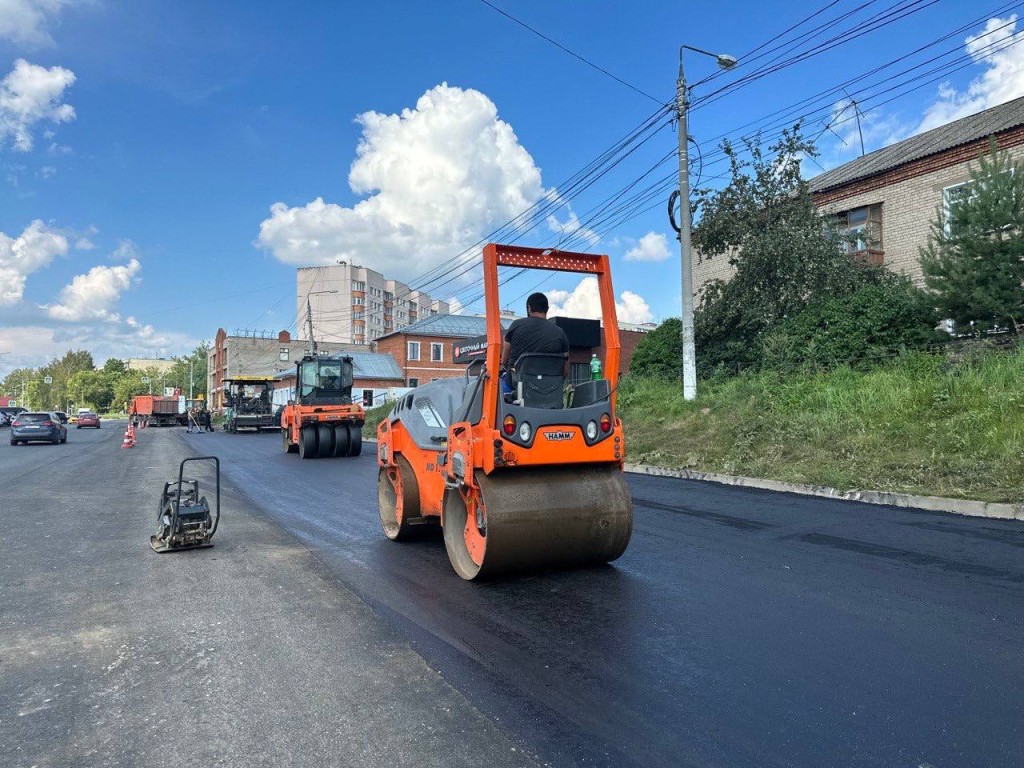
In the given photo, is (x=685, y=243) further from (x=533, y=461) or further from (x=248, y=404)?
(x=248, y=404)

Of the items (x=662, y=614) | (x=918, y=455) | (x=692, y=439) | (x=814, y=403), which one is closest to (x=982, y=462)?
(x=918, y=455)

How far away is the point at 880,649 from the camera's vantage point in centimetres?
401

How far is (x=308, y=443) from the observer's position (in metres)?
19.2

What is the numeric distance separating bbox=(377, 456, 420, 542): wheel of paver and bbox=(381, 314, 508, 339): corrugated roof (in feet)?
153

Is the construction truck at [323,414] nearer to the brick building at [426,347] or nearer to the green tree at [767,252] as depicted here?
the green tree at [767,252]

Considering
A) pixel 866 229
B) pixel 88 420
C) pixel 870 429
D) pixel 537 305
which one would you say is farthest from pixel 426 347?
pixel 537 305

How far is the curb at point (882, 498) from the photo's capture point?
800 centimetres

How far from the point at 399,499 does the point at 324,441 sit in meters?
13.0

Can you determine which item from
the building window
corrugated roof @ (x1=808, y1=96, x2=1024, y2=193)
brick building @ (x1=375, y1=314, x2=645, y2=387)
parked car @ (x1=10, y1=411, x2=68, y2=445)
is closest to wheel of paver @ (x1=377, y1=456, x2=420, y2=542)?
the building window

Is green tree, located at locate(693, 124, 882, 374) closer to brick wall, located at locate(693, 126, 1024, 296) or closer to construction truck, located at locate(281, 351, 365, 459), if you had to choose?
brick wall, located at locate(693, 126, 1024, 296)

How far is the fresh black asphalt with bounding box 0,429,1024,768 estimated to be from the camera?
9.84 feet

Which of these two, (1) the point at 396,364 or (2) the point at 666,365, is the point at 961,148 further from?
(1) the point at 396,364

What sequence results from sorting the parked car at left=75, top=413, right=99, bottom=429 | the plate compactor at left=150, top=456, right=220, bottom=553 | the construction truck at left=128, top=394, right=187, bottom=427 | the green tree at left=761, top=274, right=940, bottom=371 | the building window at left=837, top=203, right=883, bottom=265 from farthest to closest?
the parked car at left=75, top=413, right=99, bottom=429, the construction truck at left=128, top=394, right=187, bottom=427, the building window at left=837, top=203, right=883, bottom=265, the green tree at left=761, top=274, right=940, bottom=371, the plate compactor at left=150, top=456, right=220, bottom=553

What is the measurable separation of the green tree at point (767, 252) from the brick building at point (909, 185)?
80.0 inches
